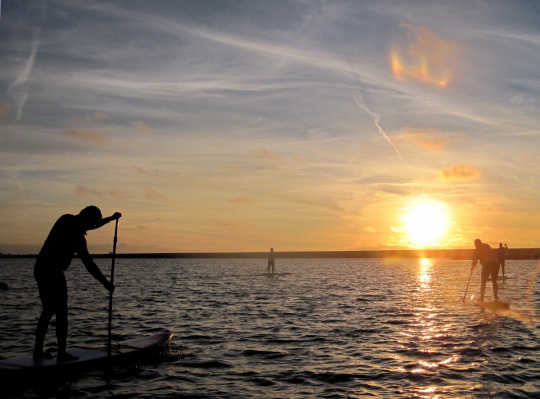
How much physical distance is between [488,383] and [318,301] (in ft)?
63.7

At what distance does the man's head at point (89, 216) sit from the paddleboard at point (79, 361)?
3.18 meters

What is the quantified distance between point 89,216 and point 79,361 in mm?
3455

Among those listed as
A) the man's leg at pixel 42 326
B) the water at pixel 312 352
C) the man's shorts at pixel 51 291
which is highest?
the man's shorts at pixel 51 291

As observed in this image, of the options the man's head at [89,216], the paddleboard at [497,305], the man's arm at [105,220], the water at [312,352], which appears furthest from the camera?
the paddleboard at [497,305]

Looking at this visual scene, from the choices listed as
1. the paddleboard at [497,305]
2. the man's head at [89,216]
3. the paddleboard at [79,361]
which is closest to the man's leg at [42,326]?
the paddleboard at [79,361]

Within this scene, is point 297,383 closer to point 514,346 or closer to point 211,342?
point 211,342

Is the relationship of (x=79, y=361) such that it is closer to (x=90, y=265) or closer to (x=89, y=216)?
(x=90, y=265)

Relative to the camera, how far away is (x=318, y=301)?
29.8 metres

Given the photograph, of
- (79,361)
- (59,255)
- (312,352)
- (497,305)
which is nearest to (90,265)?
(59,255)

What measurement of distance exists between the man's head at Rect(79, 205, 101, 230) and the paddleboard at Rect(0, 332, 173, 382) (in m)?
3.18

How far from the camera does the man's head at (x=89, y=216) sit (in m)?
10.5

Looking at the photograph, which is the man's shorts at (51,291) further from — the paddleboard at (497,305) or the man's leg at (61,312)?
the paddleboard at (497,305)

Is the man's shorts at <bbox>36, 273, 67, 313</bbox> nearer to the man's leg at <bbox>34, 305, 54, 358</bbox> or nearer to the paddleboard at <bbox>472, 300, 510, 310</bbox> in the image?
the man's leg at <bbox>34, 305, 54, 358</bbox>

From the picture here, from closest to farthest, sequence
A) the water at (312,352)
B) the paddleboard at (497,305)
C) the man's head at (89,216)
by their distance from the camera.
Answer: the water at (312,352)
the man's head at (89,216)
the paddleboard at (497,305)
